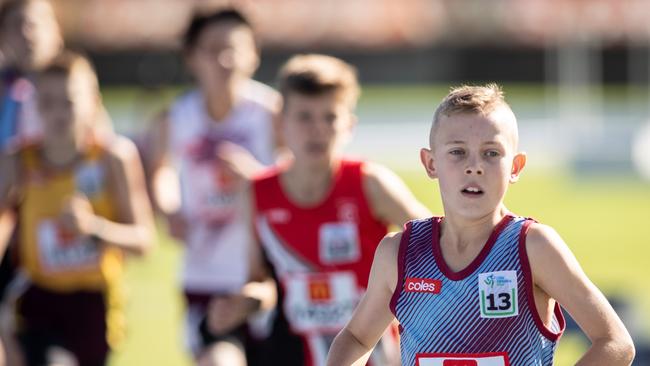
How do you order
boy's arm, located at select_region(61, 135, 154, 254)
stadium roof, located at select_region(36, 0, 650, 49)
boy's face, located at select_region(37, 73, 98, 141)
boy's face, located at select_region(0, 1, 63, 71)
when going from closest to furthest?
1. boy's arm, located at select_region(61, 135, 154, 254)
2. boy's face, located at select_region(37, 73, 98, 141)
3. boy's face, located at select_region(0, 1, 63, 71)
4. stadium roof, located at select_region(36, 0, 650, 49)

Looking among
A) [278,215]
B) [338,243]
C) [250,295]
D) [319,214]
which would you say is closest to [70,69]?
[278,215]

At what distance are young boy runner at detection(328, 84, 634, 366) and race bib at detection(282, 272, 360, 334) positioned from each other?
1.62m

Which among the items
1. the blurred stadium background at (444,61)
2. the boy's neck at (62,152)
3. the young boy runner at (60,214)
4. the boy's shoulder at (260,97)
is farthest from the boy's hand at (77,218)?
the blurred stadium background at (444,61)

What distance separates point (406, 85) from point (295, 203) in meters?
33.1

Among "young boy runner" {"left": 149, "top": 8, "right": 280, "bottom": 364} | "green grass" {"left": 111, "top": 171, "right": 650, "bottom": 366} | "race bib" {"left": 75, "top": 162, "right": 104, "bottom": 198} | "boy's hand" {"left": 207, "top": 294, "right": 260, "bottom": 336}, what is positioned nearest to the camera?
"boy's hand" {"left": 207, "top": 294, "right": 260, "bottom": 336}

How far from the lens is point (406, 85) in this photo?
1528 inches

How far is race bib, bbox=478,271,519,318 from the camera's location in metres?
3.96

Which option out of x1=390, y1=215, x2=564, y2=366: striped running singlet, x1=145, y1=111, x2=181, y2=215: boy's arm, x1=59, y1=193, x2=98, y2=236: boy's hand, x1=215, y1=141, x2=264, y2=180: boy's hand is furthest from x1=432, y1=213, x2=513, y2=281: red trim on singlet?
x1=145, y1=111, x2=181, y2=215: boy's arm

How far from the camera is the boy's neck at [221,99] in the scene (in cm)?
768

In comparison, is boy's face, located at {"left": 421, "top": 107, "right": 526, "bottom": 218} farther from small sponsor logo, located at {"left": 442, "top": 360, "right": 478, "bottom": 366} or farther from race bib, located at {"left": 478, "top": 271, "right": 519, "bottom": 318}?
small sponsor logo, located at {"left": 442, "top": 360, "right": 478, "bottom": 366}

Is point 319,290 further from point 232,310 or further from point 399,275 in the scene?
point 399,275

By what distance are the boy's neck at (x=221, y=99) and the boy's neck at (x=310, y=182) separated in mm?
1809

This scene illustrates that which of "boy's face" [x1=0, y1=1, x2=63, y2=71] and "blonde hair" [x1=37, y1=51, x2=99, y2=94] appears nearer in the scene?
"blonde hair" [x1=37, y1=51, x2=99, y2=94]

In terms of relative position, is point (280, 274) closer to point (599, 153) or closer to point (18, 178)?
point (18, 178)
